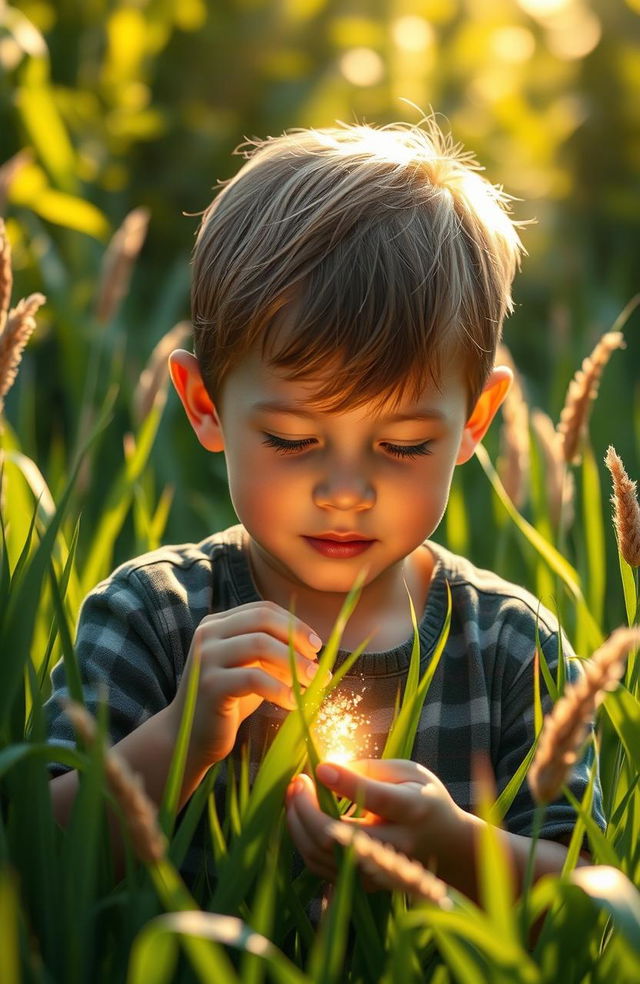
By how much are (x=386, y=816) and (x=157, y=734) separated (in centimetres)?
23

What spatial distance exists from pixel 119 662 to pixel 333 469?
0.32 meters

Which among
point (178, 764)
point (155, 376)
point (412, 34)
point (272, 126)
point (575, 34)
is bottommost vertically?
point (178, 764)

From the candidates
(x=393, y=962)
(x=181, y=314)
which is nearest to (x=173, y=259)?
(x=181, y=314)

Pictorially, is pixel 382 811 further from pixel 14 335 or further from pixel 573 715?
pixel 14 335

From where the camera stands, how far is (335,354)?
1.26 meters

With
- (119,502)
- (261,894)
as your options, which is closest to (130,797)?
(261,894)

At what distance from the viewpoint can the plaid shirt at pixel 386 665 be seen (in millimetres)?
1362

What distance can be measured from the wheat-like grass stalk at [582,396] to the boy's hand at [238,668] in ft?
1.39

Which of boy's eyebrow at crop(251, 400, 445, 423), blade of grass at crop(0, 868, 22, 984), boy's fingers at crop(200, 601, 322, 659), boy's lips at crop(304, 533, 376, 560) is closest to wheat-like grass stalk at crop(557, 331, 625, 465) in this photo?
boy's eyebrow at crop(251, 400, 445, 423)

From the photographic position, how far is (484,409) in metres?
1.51

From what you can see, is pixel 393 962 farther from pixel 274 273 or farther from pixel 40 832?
pixel 274 273

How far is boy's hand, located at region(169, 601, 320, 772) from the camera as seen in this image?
1.09 metres

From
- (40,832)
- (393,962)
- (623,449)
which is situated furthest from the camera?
(623,449)

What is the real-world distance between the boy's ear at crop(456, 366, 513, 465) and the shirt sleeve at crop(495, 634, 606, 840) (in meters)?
0.24
